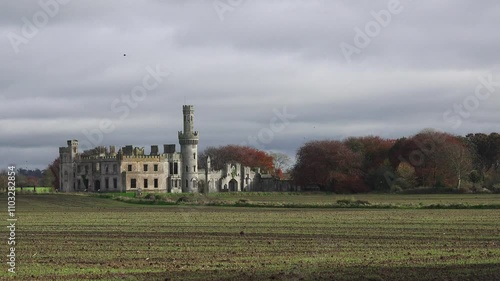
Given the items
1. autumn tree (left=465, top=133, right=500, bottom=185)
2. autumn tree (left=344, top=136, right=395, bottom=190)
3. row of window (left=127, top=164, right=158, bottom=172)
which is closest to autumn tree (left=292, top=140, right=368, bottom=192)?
autumn tree (left=344, top=136, right=395, bottom=190)

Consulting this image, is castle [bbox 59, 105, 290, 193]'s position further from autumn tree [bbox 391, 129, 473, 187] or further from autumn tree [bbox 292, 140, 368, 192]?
autumn tree [bbox 391, 129, 473, 187]

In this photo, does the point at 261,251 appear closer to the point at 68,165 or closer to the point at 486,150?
the point at 68,165

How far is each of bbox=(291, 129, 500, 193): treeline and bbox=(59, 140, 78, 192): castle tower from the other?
125 ft

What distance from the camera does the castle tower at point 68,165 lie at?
13225 centimetres

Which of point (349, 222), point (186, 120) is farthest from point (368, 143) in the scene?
point (349, 222)

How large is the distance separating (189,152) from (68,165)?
64.2 ft

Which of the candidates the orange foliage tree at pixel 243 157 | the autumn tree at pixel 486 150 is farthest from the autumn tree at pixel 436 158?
the orange foliage tree at pixel 243 157

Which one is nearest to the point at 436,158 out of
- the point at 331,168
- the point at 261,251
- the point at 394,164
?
the point at 394,164

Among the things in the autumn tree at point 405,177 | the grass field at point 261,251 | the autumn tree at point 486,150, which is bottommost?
the grass field at point 261,251

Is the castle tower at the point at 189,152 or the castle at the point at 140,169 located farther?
the castle tower at the point at 189,152

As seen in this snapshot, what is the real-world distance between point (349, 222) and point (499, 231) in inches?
396

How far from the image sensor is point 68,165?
436ft

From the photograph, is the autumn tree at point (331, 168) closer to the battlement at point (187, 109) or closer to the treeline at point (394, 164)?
the treeline at point (394, 164)

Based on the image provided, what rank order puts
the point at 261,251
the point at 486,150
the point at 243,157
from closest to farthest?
the point at 261,251 → the point at 486,150 → the point at 243,157
